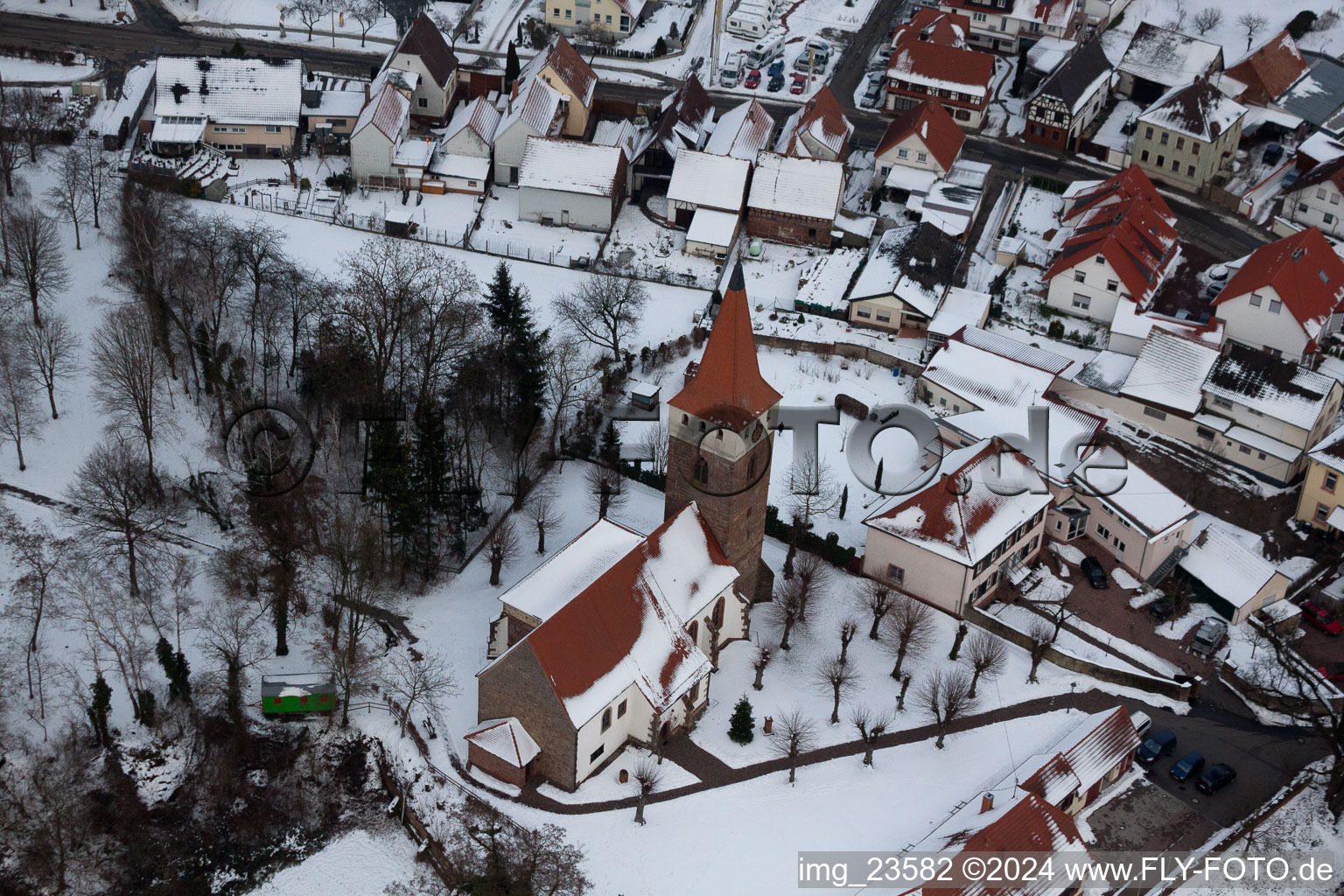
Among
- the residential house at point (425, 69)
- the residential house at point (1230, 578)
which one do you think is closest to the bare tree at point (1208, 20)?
the residential house at point (425, 69)

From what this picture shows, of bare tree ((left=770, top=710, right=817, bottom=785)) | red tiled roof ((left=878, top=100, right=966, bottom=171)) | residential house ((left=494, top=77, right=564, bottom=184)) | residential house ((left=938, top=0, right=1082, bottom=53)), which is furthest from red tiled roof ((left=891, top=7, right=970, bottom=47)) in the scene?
bare tree ((left=770, top=710, right=817, bottom=785))

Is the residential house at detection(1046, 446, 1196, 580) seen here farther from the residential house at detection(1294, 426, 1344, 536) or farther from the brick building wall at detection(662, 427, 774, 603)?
the brick building wall at detection(662, 427, 774, 603)

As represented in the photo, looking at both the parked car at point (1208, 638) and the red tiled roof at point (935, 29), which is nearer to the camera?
the parked car at point (1208, 638)

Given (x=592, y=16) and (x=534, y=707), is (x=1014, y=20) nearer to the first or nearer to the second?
(x=592, y=16)

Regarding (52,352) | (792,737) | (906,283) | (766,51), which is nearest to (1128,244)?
(906,283)

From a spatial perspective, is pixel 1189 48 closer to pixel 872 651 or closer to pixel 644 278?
pixel 644 278

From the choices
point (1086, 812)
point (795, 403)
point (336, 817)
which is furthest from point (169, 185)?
point (1086, 812)

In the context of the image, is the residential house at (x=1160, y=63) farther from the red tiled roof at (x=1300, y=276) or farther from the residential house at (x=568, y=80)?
the residential house at (x=568, y=80)
